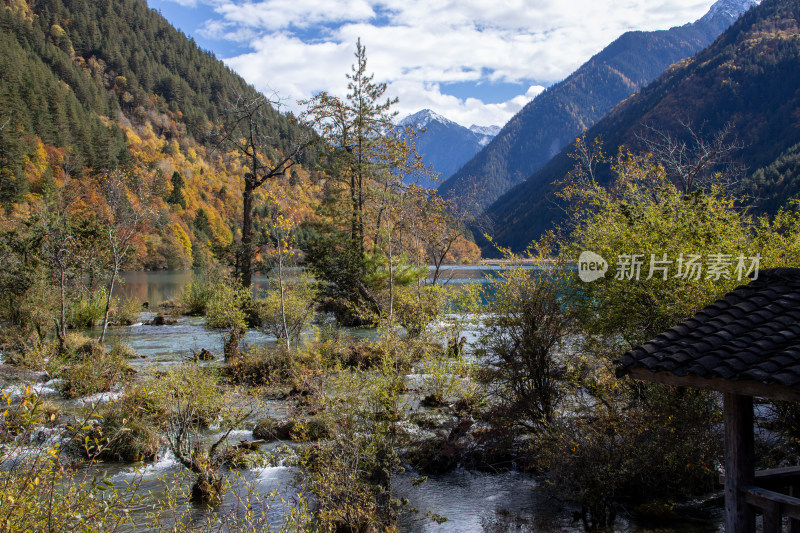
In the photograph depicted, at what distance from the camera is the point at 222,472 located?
1043cm

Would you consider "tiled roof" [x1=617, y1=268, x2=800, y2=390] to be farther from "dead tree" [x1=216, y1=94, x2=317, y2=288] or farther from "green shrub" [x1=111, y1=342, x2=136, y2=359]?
"dead tree" [x1=216, y1=94, x2=317, y2=288]

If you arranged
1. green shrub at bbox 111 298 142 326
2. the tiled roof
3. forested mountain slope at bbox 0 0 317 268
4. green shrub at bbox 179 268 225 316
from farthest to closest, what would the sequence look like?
1. forested mountain slope at bbox 0 0 317 268
2. green shrub at bbox 179 268 225 316
3. green shrub at bbox 111 298 142 326
4. the tiled roof

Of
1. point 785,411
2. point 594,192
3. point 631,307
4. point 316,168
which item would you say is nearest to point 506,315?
point 631,307

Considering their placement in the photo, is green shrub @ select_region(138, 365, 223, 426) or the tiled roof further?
green shrub @ select_region(138, 365, 223, 426)

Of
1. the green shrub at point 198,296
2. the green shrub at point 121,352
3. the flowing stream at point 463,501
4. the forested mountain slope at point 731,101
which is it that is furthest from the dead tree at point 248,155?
the forested mountain slope at point 731,101

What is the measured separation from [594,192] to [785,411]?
8.42 metres

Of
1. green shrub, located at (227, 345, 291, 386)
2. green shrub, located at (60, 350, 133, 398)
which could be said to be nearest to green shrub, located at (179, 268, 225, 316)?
green shrub, located at (227, 345, 291, 386)

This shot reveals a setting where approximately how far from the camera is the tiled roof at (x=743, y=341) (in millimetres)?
4660

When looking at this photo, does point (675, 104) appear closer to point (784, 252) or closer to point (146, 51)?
point (784, 252)

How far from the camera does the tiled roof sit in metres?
4.66

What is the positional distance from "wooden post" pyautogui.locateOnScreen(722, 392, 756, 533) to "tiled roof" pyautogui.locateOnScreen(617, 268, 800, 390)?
664 millimetres

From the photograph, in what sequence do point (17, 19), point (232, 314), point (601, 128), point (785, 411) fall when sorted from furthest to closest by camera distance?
point (601, 128) < point (17, 19) < point (232, 314) < point (785, 411)

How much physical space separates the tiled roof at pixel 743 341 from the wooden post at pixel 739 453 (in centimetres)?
66

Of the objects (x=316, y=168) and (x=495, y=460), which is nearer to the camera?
(x=495, y=460)
